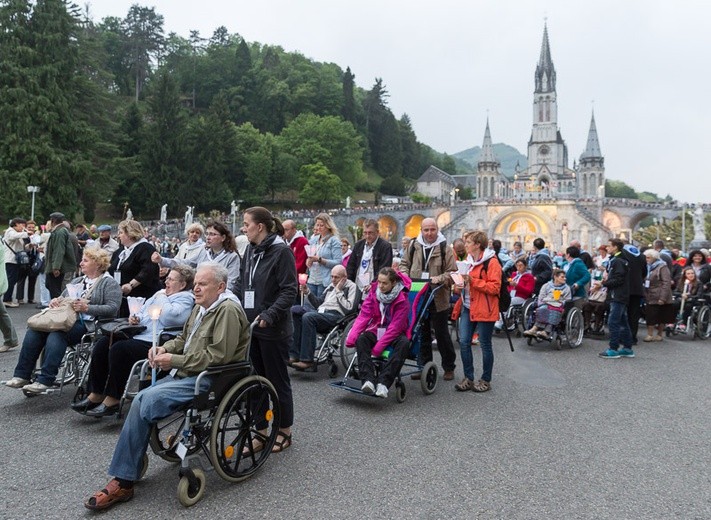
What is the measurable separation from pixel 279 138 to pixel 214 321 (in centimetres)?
6319

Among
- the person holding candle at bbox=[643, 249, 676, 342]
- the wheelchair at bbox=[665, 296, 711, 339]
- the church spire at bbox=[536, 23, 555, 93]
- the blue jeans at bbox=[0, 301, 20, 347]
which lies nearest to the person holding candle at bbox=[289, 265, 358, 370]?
the blue jeans at bbox=[0, 301, 20, 347]

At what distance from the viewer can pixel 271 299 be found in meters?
4.45

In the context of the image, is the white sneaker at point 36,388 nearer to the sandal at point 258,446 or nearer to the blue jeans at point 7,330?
the sandal at point 258,446

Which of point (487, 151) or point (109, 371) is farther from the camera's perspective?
point (487, 151)

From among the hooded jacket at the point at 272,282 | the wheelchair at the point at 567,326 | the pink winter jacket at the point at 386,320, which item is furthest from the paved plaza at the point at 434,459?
the wheelchair at the point at 567,326

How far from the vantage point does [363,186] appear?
77.6m

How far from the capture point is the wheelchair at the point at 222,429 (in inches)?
138

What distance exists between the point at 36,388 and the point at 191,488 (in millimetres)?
2473

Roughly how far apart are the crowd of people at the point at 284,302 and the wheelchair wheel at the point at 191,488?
0.98ft

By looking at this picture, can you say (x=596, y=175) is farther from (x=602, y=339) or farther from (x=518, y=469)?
(x=518, y=469)

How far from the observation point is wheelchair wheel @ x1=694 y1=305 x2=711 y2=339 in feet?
34.2

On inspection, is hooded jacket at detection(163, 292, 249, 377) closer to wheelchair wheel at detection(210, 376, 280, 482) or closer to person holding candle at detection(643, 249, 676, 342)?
wheelchair wheel at detection(210, 376, 280, 482)

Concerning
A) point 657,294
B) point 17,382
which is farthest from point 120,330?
point 657,294

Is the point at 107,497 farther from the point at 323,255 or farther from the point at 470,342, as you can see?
the point at 323,255
